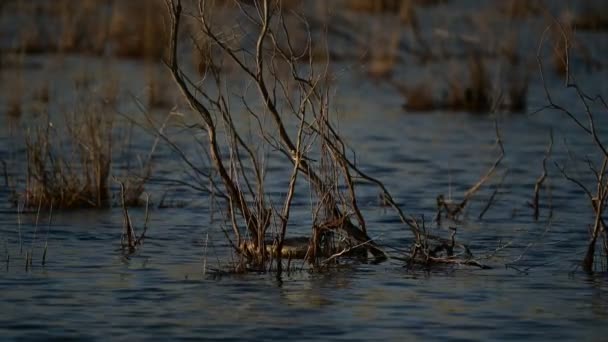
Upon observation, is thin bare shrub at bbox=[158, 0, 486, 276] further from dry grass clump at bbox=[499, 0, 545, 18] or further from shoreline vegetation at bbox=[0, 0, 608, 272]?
dry grass clump at bbox=[499, 0, 545, 18]

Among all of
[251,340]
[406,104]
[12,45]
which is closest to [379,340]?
[251,340]

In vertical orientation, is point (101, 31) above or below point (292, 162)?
above

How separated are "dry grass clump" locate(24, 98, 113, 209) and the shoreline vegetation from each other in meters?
0.02

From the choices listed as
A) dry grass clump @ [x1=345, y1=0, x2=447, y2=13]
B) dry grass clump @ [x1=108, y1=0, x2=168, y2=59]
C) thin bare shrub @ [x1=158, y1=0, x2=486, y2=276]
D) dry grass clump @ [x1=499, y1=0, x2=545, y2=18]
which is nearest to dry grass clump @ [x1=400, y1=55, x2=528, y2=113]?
dry grass clump @ [x1=108, y1=0, x2=168, y2=59]

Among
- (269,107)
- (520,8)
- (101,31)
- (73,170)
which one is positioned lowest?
(73,170)

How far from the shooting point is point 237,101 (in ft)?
54.3

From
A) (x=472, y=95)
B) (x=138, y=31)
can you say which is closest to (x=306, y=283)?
(x=472, y=95)

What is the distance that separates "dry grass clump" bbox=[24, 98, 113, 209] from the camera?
9484 millimetres

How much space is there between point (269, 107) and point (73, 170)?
3.08m

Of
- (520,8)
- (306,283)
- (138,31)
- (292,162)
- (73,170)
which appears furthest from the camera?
(520,8)

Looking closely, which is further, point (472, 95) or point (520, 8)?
point (520, 8)

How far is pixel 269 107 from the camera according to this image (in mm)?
7367

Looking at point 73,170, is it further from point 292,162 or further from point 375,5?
point 375,5

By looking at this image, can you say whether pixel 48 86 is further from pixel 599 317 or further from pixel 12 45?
pixel 599 317
